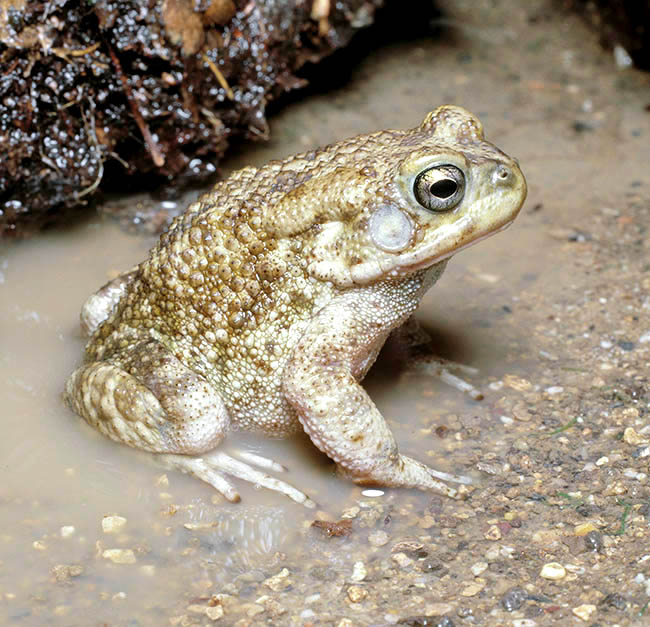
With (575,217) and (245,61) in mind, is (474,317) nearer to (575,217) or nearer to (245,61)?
(575,217)

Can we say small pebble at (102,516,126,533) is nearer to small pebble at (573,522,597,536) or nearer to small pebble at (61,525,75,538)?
small pebble at (61,525,75,538)

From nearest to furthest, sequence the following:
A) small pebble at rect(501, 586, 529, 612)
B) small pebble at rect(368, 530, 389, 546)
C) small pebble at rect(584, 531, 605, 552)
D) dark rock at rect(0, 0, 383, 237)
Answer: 1. small pebble at rect(501, 586, 529, 612)
2. small pebble at rect(584, 531, 605, 552)
3. small pebble at rect(368, 530, 389, 546)
4. dark rock at rect(0, 0, 383, 237)

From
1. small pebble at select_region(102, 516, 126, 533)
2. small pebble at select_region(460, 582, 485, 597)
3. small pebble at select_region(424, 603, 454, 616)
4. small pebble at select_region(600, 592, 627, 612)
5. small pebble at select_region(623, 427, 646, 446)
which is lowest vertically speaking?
small pebble at select_region(623, 427, 646, 446)

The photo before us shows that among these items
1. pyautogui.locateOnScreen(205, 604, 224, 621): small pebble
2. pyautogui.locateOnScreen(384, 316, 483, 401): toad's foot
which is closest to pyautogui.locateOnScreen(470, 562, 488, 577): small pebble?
pyautogui.locateOnScreen(205, 604, 224, 621): small pebble

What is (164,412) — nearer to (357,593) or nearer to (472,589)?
(357,593)

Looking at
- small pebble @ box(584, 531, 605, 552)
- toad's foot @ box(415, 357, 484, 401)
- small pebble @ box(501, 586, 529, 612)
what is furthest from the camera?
toad's foot @ box(415, 357, 484, 401)

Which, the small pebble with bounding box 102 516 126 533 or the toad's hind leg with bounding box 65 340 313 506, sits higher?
the toad's hind leg with bounding box 65 340 313 506

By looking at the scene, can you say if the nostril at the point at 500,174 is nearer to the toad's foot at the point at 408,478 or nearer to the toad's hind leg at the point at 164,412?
the toad's foot at the point at 408,478

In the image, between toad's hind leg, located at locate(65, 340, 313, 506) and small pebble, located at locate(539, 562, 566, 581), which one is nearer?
small pebble, located at locate(539, 562, 566, 581)
